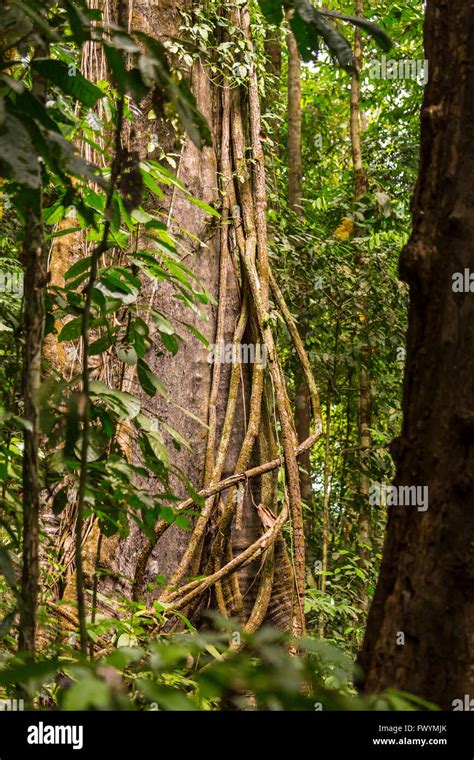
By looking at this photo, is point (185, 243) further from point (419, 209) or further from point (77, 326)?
point (419, 209)

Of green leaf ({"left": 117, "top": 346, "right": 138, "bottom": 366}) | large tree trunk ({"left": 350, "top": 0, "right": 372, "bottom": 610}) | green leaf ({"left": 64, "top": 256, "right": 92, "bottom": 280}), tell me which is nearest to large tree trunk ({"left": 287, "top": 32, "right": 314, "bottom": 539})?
large tree trunk ({"left": 350, "top": 0, "right": 372, "bottom": 610})

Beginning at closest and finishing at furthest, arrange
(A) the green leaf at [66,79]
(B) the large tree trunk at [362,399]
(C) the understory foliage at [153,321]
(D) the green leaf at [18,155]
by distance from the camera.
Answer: (D) the green leaf at [18,155] < (C) the understory foliage at [153,321] < (A) the green leaf at [66,79] < (B) the large tree trunk at [362,399]

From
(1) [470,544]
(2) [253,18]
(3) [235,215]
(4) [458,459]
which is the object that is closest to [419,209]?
(4) [458,459]

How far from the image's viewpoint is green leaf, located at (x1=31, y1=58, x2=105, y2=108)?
1.59 meters

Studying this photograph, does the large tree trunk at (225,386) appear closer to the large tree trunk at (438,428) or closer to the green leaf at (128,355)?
the green leaf at (128,355)

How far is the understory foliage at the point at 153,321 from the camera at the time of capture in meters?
1.37

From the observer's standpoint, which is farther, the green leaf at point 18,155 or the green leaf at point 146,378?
the green leaf at point 146,378

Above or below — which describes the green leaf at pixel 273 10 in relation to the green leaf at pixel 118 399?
above

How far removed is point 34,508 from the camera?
1.46m

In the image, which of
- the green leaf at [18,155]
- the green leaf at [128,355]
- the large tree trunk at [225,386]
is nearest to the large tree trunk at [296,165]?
the large tree trunk at [225,386]

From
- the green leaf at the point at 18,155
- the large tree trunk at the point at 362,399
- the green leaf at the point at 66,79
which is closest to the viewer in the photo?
the green leaf at the point at 18,155

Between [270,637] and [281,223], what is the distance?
4984 mm

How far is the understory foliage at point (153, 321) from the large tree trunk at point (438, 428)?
0.20m

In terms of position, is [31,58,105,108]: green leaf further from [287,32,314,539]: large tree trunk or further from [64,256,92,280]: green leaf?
[287,32,314,539]: large tree trunk
